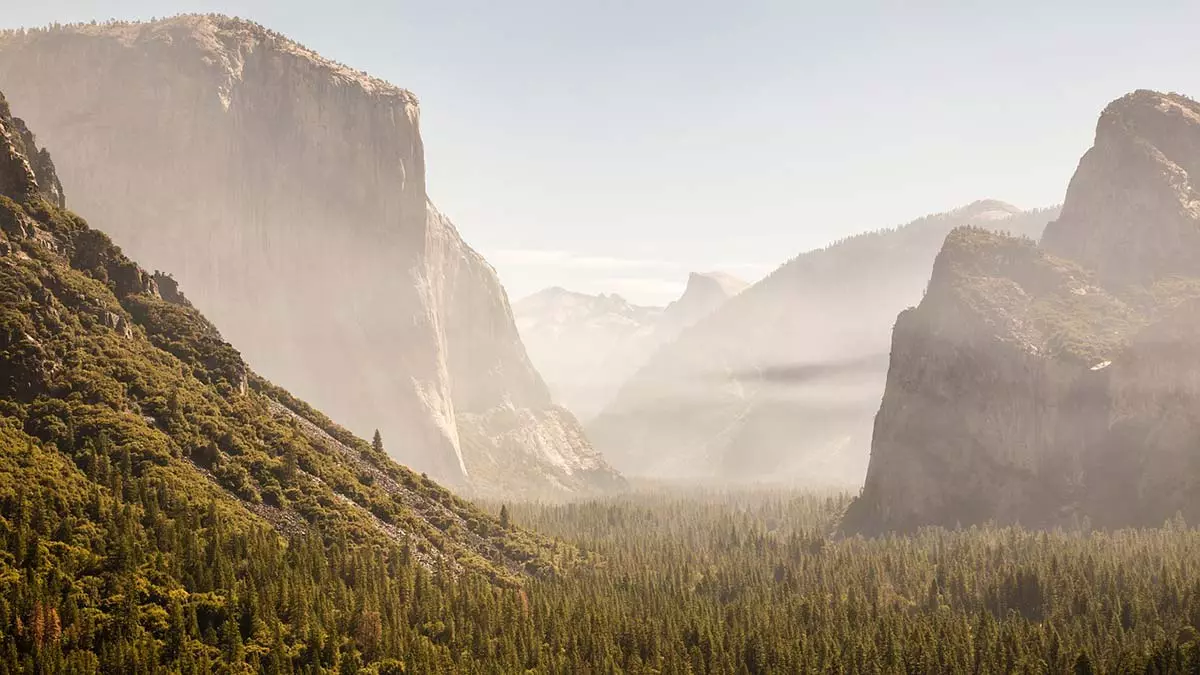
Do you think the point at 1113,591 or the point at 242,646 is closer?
the point at 242,646

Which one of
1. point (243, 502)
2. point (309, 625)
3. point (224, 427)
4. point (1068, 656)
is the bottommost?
point (1068, 656)

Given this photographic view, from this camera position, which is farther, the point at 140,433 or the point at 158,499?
the point at 140,433

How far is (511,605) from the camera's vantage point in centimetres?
15575

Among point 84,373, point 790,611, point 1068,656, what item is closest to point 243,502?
point 84,373

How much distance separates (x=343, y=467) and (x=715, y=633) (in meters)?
67.6

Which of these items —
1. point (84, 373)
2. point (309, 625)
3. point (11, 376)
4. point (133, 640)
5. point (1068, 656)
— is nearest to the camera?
point (133, 640)

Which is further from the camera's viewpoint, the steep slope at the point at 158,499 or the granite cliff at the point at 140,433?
the granite cliff at the point at 140,433

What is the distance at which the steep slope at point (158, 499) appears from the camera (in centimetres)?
11406

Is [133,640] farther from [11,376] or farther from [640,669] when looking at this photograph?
[640,669]

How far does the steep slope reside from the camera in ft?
374

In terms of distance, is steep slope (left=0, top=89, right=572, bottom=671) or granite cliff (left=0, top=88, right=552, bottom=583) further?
granite cliff (left=0, top=88, right=552, bottom=583)

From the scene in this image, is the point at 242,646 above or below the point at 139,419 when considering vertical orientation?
below

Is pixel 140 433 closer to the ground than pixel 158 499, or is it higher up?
higher up

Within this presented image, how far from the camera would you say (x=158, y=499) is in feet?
445
